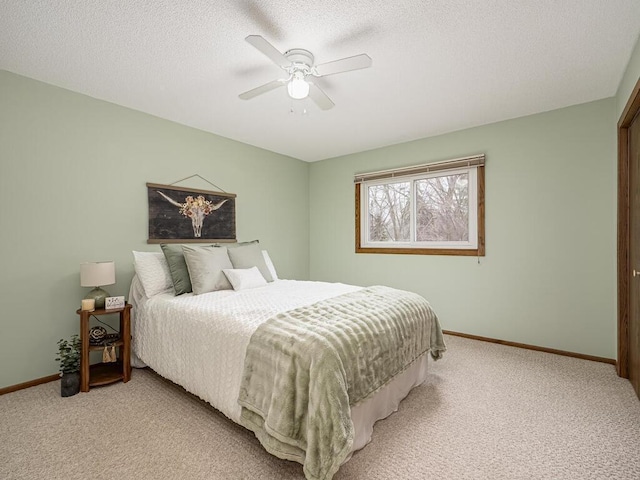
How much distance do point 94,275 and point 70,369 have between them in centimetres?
73

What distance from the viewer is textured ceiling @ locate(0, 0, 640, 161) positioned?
5.92 ft

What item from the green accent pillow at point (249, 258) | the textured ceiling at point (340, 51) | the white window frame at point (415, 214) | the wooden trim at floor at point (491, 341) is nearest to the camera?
the textured ceiling at point (340, 51)

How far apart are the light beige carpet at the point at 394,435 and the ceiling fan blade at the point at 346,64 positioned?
7.38 feet

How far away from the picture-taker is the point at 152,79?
2553mm

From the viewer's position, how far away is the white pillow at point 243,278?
A: 3.00 meters

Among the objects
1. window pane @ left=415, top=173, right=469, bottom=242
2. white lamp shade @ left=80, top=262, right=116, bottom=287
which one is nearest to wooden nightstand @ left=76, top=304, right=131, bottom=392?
white lamp shade @ left=80, top=262, right=116, bottom=287

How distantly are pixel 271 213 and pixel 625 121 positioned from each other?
12.5ft

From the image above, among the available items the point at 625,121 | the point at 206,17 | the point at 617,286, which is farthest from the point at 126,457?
the point at 625,121

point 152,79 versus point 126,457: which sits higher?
point 152,79

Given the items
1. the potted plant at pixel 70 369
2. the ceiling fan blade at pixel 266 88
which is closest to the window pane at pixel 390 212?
the ceiling fan blade at pixel 266 88

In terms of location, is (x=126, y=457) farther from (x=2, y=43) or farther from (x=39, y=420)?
(x=2, y=43)

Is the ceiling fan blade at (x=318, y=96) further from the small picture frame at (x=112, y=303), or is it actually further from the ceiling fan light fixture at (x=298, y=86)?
the small picture frame at (x=112, y=303)

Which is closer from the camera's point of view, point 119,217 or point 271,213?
point 119,217

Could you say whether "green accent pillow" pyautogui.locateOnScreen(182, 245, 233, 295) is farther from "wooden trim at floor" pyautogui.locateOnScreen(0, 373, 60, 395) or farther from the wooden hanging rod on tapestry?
"wooden trim at floor" pyautogui.locateOnScreen(0, 373, 60, 395)
